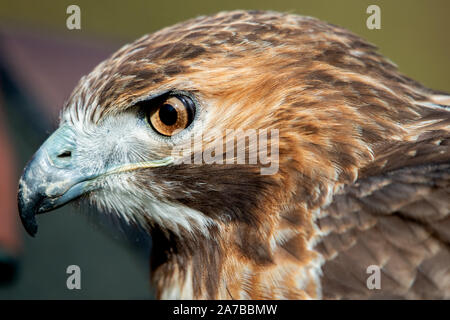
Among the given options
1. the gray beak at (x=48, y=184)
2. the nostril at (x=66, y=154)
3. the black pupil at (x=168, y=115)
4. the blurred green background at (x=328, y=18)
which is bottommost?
the gray beak at (x=48, y=184)

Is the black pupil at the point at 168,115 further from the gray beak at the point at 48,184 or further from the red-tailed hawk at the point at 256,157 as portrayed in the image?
the gray beak at the point at 48,184

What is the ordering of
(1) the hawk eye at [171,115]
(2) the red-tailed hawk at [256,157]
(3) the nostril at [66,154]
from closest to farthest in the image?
1. (2) the red-tailed hawk at [256,157]
2. (1) the hawk eye at [171,115]
3. (3) the nostril at [66,154]

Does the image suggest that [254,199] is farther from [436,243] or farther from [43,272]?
[43,272]

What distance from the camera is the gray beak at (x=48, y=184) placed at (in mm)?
2010

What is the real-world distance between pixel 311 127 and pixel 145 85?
578 mm

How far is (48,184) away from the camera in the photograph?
6.59 feet

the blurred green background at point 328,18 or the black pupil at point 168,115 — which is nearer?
the black pupil at point 168,115

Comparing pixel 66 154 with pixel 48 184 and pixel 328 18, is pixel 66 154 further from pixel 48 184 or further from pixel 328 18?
pixel 328 18

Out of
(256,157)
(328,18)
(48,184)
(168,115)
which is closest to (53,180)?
(48,184)

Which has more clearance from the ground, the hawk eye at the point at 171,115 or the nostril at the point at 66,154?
the hawk eye at the point at 171,115

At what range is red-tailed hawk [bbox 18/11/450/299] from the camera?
1.78 metres

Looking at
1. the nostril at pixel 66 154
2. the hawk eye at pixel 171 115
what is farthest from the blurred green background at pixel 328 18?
the hawk eye at pixel 171 115

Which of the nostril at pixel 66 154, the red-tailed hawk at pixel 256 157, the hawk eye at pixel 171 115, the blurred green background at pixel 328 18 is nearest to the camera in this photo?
the red-tailed hawk at pixel 256 157

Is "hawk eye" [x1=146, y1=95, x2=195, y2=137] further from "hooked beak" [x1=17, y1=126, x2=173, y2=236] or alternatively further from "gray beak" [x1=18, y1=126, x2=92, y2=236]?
"gray beak" [x1=18, y1=126, x2=92, y2=236]
